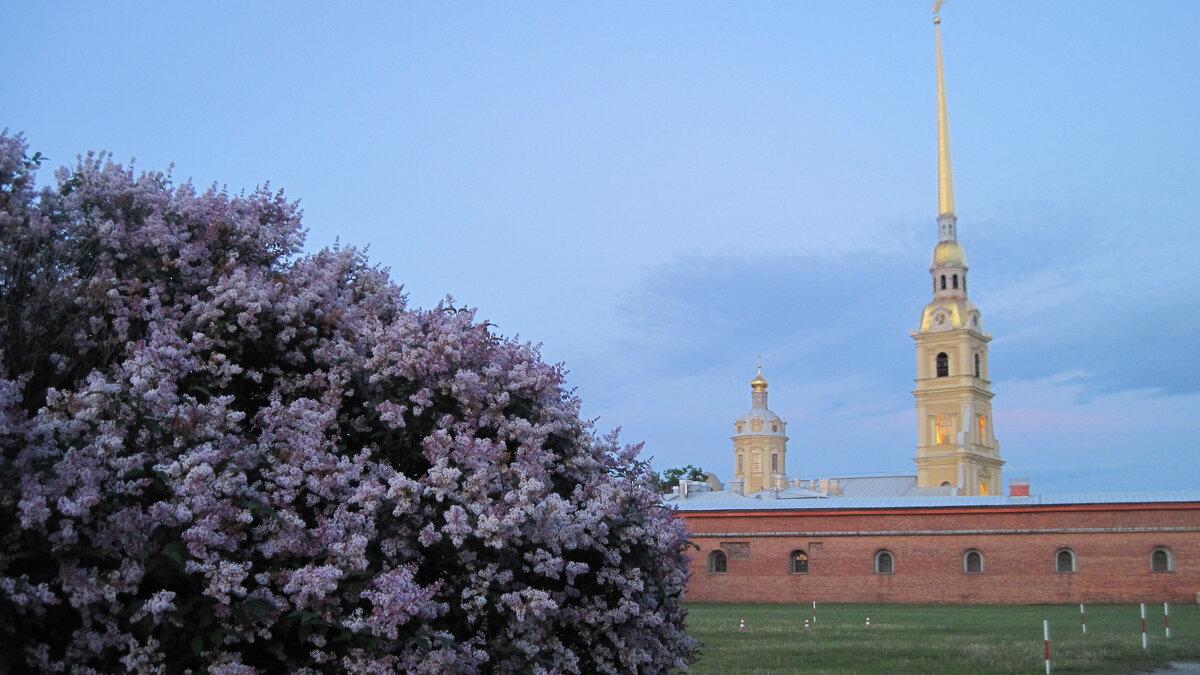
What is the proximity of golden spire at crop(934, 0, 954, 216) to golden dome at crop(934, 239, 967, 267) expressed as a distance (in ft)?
8.65

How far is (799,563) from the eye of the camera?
46312mm

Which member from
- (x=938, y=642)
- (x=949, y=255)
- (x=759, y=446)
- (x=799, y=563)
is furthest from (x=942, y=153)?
(x=938, y=642)

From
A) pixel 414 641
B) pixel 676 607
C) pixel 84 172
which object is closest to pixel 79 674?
pixel 414 641

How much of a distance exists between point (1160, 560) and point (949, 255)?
194 ft

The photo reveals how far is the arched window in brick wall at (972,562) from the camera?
142ft

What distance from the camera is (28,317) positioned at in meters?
6.47

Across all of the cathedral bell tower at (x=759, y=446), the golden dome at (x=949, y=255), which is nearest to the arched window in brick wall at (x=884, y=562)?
the golden dome at (x=949, y=255)

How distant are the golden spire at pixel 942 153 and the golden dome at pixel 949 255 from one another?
2637 millimetres

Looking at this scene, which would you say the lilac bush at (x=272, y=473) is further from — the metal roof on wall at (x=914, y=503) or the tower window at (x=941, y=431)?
the tower window at (x=941, y=431)

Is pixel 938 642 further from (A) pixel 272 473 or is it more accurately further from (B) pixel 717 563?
(B) pixel 717 563

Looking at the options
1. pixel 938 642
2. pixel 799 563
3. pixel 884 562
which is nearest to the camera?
pixel 938 642

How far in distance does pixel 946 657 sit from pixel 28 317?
666 inches

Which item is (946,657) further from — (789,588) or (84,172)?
(789,588)

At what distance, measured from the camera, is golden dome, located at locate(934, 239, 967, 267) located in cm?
9700
